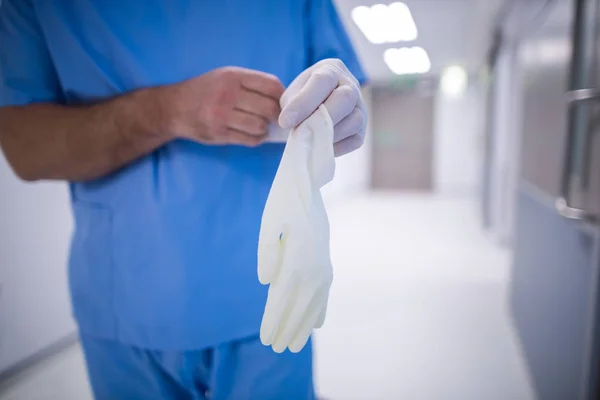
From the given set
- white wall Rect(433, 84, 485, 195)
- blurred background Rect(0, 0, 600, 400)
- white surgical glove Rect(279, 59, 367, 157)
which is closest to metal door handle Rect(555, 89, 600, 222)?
blurred background Rect(0, 0, 600, 400)

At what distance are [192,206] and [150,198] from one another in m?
0.05

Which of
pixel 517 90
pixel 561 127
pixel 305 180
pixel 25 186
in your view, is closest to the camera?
pixel 305 180

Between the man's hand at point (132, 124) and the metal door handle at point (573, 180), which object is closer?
the man's hand at point (132, 124)

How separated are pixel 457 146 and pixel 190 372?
6203mm

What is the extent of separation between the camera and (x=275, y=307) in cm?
33

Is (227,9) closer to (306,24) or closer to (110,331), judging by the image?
(306,24)

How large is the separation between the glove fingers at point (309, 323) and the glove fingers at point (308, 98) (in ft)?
0.48

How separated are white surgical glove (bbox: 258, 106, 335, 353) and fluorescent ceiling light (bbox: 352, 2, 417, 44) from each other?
0.21 meters

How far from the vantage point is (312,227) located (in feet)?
1.04

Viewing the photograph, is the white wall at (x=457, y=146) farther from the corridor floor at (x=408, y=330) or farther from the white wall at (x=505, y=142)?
the corridor floor at (x=408, y=330)

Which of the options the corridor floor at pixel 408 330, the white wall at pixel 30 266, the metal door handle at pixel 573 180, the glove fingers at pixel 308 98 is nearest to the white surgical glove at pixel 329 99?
the glove fingers at pixel 308 98

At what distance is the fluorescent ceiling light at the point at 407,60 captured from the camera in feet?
1.70

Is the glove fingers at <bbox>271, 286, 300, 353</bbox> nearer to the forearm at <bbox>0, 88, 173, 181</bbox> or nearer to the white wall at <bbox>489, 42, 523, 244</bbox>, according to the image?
the forearm at <bbox>0, 88, 173, 181</bbox>

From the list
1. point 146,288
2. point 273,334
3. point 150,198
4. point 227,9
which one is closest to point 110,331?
point 146,288
